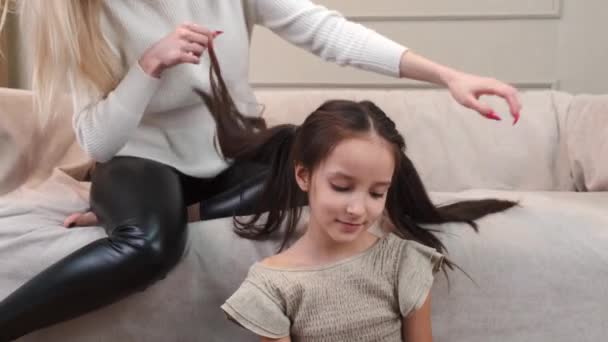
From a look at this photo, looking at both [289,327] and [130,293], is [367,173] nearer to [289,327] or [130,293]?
[289,327]

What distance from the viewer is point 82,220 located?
1.14 meters

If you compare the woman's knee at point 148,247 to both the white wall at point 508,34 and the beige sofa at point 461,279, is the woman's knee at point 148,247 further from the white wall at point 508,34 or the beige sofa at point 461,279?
the white wall at point 508,34

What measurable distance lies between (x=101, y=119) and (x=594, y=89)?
1.89 m

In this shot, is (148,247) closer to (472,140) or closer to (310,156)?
(310,156)

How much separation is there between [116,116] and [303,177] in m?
0.34

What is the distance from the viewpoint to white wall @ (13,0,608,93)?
2361mm

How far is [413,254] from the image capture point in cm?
93

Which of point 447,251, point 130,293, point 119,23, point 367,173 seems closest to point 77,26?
point 119,23

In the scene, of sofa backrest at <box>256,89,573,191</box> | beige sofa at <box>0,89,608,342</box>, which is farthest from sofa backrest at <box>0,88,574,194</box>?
beige sofa at <box>0,89,608,342</box>

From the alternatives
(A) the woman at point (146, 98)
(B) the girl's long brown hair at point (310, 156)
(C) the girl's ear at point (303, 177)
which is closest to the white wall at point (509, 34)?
(A) the woman at point (146, 98)

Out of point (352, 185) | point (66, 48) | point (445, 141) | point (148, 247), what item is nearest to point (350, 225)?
point (352, 185)

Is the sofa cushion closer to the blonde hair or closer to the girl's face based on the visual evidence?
the girl's face

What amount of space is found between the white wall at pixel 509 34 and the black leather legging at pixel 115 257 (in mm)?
1521

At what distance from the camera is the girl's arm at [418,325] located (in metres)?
0.92
